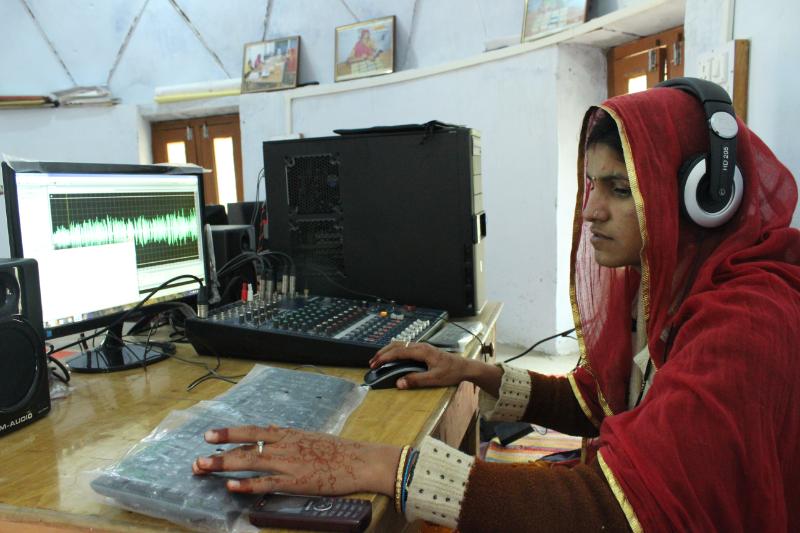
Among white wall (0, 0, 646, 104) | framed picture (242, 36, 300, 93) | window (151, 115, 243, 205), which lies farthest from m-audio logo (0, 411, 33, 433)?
window (151, 115, 243, 205)

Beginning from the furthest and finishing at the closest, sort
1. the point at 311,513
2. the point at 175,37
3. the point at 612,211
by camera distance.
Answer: the point at 175,37 < the point at 612,211 < the point at 311,513

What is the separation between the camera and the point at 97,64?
4816 millimetres

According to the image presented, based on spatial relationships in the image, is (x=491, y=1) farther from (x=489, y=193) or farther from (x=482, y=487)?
(x=482, y=487)

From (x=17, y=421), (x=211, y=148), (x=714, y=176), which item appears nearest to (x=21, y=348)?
(x=17, y=421)

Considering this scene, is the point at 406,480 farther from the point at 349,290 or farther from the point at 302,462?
Answer: the point at 349,290

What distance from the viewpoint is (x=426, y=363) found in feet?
3.26

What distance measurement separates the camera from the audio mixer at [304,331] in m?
1.05

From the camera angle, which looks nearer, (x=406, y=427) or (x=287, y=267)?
(x=406, y=427)

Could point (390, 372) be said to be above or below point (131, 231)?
below

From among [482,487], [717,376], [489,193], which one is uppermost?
[489,193]

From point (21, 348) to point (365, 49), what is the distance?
3417mm

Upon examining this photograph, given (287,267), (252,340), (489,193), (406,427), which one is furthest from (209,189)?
(406,427)

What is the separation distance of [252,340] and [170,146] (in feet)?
13.7

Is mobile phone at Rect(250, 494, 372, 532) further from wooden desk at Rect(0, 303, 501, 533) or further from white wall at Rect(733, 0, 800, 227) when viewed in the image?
white wall at Rect(733, 0, 800, 227)
